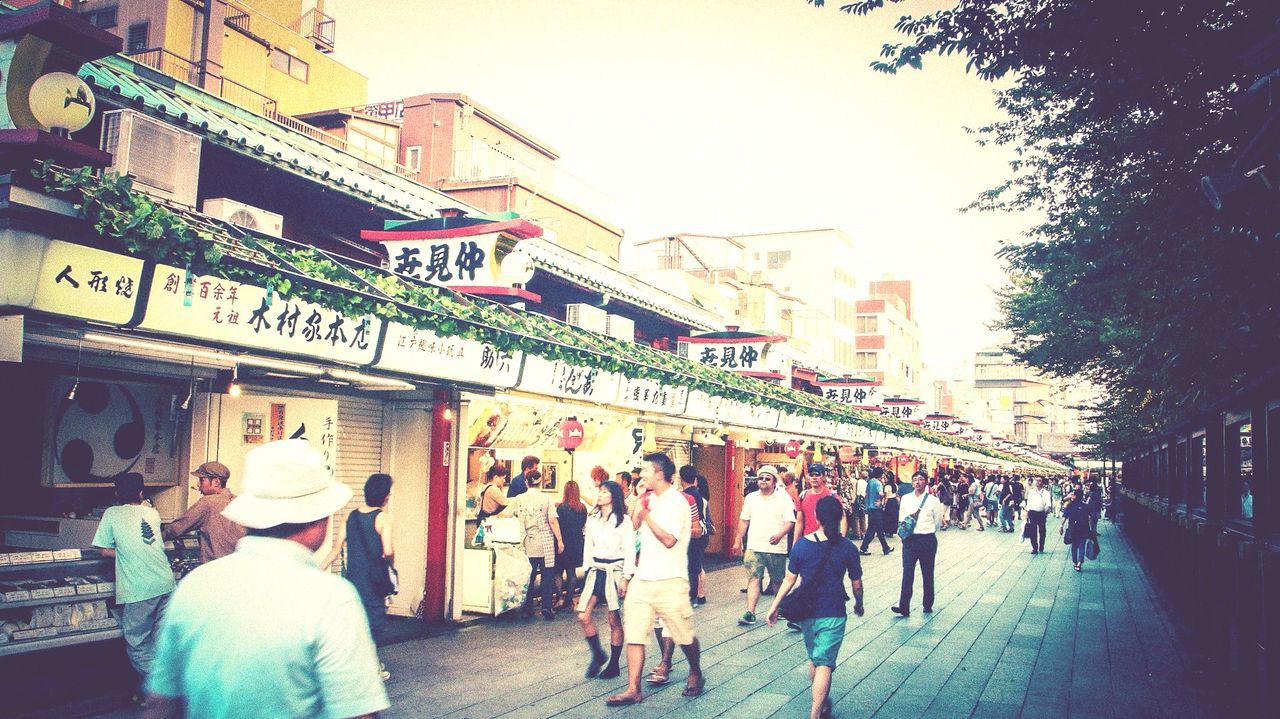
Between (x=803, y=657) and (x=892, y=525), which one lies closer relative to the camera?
(x=803, y=657)

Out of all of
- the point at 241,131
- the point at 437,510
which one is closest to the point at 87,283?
the point at 241,131

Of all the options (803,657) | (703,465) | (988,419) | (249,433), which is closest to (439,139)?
(703,465)

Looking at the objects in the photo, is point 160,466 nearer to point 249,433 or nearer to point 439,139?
point 249,433

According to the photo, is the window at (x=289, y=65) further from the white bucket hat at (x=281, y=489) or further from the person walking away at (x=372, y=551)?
the white bucket hat at (x=281, y=489)

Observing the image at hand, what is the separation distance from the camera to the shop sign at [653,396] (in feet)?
44.8

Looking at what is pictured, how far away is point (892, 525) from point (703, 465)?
25.3 ft

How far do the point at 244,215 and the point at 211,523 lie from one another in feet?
13.6

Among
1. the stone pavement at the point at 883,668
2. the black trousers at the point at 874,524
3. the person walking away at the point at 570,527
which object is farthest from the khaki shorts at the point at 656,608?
the black trousers at the point at 874,524

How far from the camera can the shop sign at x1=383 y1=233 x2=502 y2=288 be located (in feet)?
33.6

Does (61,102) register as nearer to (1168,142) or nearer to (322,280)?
(322,280)

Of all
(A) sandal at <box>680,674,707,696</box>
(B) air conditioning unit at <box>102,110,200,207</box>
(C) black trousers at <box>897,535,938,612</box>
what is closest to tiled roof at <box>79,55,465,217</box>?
(B) air conditioning unit at <box>102,110,200,207</box>

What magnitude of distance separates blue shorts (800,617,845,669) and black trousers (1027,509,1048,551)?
18.9 m

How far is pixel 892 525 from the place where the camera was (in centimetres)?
2705

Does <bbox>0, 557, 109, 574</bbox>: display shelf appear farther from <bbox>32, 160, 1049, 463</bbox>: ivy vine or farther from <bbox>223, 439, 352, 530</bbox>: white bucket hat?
<bbox>223, 439, 352, 530</bbox>: white bucket hat
